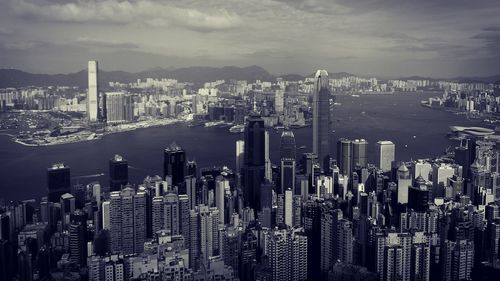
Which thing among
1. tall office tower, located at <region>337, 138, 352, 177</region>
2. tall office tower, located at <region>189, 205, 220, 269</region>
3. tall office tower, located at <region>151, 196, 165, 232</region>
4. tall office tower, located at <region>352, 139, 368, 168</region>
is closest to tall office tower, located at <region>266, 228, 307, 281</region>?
tall office tower, located at <region>189, 205, 220, 269</region>

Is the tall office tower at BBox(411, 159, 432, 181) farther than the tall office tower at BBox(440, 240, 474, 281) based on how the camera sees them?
Yes

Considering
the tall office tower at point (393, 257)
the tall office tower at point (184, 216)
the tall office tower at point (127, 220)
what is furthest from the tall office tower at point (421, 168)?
the tall office tower at point (127, 220)

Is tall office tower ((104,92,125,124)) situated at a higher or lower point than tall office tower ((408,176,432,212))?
higher

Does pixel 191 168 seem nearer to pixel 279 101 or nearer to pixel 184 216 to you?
pixel 184 216

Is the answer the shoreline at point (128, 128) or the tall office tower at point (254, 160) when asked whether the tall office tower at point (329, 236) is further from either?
the shoreline at point (128, 128)

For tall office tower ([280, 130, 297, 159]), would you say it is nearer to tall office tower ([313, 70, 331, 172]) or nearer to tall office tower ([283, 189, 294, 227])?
tall office tower ([313, 70, 331, 172])

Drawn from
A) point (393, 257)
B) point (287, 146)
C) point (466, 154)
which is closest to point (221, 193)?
point (287, 146)
